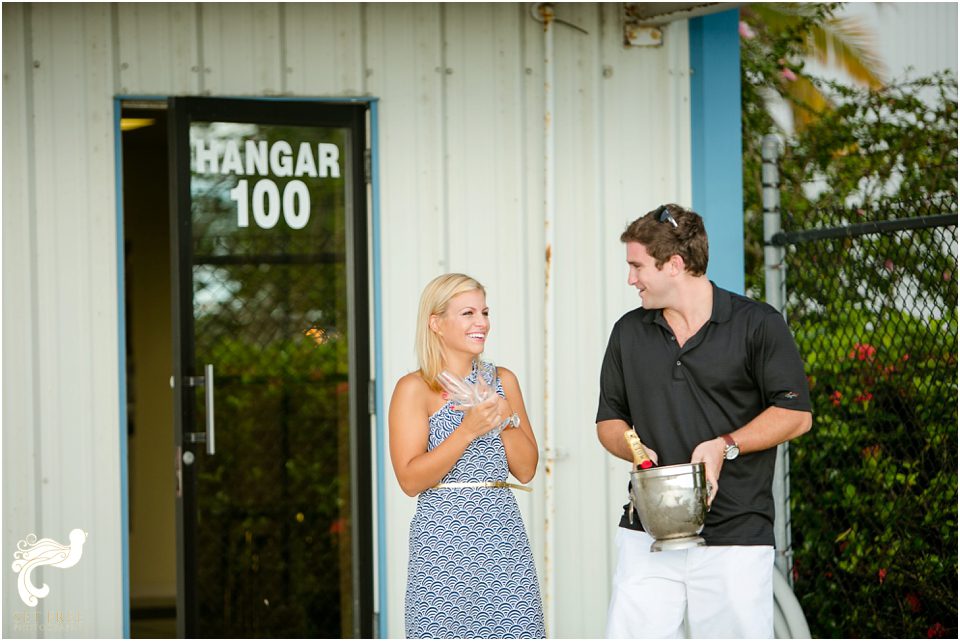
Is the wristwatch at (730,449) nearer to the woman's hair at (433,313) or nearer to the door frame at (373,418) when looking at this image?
the woman's hair at (433,313)

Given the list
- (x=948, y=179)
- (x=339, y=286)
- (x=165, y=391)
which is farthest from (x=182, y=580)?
(x=948, y=179)

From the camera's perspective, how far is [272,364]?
4.78 meters

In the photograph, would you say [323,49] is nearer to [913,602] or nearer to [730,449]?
[730,449]

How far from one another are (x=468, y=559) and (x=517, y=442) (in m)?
0.35

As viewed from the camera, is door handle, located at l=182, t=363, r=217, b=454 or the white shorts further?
door handle, located at l=182, t=363, r=217, b=454

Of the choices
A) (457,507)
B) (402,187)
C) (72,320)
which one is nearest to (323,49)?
(402,187)

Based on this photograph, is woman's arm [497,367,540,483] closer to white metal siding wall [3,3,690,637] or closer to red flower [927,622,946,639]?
white metal siding wall [3,3,690,637]

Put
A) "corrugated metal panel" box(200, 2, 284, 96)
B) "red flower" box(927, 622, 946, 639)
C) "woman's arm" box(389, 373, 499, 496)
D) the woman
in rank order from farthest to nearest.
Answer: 1. "red flower" box(927, 622, 946, 639)
2. "corrugated metal panel" box(200, 2, 284, 96)
3. the woman
4. "woman's arm" box(389, 373, 499, 496)

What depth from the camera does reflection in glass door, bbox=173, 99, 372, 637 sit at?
15.0 ft

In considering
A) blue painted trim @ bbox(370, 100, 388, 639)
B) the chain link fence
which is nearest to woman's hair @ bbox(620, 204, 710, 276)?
the chain link fence

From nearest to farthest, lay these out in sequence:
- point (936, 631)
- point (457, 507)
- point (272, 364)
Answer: point (457, 507), point (272, 364), point (936, 631)

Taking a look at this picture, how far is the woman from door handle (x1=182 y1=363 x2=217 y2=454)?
4.93 ft

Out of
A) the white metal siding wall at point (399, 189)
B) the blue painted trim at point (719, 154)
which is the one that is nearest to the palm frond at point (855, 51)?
the blue painted trim at point (719, 154)

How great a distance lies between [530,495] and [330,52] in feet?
6.44
